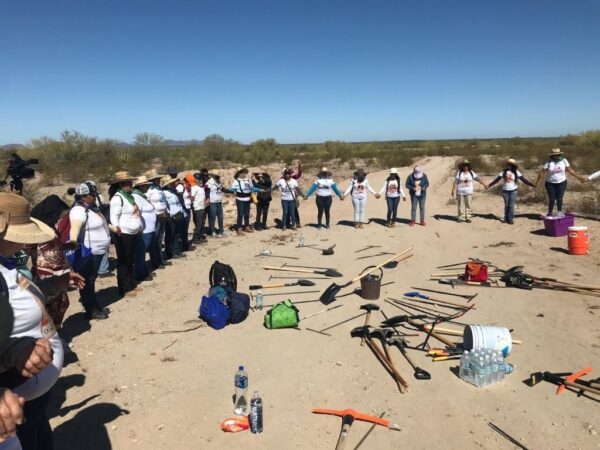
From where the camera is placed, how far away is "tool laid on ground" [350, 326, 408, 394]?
4664 mm

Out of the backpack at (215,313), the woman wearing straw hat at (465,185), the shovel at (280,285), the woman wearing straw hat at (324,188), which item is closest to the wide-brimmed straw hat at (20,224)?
the backpack at (215,313)

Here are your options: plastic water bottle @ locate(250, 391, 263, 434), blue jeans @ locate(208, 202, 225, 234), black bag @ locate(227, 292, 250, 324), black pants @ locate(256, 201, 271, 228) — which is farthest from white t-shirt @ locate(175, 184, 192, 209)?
plastic water bottle @ locate(250, 391, 263, 434)

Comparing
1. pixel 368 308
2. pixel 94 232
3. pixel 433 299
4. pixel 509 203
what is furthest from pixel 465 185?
pixel 94 232

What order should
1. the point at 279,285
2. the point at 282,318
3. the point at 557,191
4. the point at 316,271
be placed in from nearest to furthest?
the point at 282,318
the point at 279,285
the point at 316,271
the point at 557,191

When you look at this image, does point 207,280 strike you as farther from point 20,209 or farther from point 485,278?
point 20,209

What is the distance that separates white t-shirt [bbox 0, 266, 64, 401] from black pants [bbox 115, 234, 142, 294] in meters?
4.81

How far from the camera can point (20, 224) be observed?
261 cm

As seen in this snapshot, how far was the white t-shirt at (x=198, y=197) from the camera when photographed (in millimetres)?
10898

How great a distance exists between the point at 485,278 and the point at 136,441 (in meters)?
6.38

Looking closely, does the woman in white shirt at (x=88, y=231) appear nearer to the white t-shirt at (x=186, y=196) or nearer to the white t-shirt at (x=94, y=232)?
the white t-shirt at (x=94, y=232)

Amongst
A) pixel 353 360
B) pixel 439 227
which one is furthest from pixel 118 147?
pixel 353 360

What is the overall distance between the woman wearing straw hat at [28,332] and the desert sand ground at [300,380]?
1551 mm

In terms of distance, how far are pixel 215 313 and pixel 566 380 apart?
172 inches

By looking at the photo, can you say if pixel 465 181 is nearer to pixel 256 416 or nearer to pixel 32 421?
pixel 256 416
